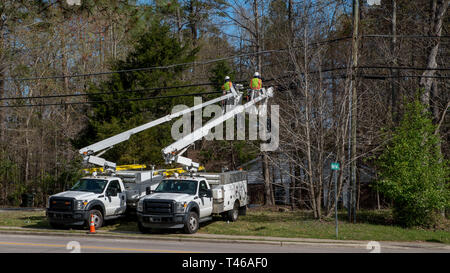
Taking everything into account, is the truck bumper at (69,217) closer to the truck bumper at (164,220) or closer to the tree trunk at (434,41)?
the truck bumper at (164,220)

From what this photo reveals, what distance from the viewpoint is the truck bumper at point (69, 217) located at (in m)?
16.5

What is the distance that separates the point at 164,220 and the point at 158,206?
1.82 ft

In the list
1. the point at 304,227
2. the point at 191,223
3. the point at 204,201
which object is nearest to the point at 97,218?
the point at 191,223

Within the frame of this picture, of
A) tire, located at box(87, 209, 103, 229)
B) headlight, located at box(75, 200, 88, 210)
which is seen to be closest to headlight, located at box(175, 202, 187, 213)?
tire, located at box(87, 209, 103, 229)

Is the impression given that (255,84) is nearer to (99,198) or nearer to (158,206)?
(158,206)

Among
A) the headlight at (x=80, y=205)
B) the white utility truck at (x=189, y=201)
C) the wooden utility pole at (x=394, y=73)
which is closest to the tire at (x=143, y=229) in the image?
the white utility truck at (x=189, y=201)

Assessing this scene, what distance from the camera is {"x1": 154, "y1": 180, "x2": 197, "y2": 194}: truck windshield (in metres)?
17.0

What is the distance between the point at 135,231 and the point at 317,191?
8156 millimetres

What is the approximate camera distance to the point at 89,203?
55.1 ft

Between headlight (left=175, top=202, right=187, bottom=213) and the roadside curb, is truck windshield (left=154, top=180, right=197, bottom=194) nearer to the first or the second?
headlight (left=175, top=202, right=187, bottom=213)

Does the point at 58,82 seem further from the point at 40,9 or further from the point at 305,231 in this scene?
the point at 305,231

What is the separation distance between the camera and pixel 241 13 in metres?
28.2

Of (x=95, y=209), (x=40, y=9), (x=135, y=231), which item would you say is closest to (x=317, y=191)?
(x=135, y=231)

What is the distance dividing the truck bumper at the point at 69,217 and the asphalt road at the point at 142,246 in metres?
1.02
